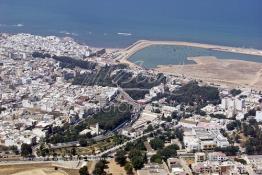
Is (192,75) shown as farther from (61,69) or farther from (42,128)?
(42,128)

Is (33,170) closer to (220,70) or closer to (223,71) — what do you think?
(223,71)

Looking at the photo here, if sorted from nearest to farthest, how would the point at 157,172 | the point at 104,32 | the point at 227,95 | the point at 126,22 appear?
the point at 157,172
the point at 227,95
the point at 104,32
the point at 126,22

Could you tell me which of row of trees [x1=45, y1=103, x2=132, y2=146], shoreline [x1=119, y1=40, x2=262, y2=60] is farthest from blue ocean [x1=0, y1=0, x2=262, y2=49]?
row of trees [x1=45, y1=103, x2=132, y2=146]

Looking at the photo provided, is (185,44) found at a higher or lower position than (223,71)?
higher

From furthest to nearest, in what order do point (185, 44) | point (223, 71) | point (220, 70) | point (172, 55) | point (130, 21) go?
point (130, 21), point (185, 44), point (172, 55), point (220, 70), point (223, 71)

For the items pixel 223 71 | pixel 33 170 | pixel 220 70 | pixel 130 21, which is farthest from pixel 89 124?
pixel 130 21

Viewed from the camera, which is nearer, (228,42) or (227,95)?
(227,95)

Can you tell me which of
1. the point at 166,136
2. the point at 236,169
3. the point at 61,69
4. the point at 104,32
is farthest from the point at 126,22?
the point at 236,169

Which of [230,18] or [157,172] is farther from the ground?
[230,18]
